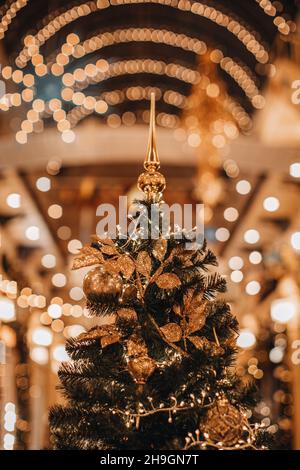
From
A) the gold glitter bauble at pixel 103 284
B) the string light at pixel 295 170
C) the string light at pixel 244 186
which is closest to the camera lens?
the gold glitter bauble at pixel 103 284

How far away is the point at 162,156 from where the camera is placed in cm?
830

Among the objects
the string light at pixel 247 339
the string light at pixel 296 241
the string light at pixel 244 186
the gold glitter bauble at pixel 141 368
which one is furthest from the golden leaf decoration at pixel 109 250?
the string light at pixel 244 186

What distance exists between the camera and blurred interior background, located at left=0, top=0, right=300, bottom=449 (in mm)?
6879

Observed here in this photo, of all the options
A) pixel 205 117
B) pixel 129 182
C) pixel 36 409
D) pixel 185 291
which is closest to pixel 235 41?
pixel 205 117

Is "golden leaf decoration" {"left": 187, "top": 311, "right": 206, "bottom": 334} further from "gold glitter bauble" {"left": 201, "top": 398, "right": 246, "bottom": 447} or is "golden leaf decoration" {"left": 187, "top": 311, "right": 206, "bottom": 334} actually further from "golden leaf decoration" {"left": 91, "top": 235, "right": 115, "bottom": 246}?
"golden leaf decoration" {"left": 91, "top": 235, "right": 115, "bottom": 246}

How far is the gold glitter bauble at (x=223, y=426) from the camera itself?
67.1 inches

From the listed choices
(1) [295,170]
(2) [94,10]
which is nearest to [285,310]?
(1) [295,170]

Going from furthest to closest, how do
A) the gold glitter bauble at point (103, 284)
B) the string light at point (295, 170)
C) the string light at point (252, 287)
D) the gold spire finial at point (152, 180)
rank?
the string light at point (252, 287) → the string light at point (295, 170) → the gold spire finial at point (152, 180) → the gold glitter bauble at point (103, 284)

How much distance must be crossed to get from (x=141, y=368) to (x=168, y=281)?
0.25 metres

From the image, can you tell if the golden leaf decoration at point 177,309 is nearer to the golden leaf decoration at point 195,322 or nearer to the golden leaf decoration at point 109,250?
the golden leaf decoration at point 195,322

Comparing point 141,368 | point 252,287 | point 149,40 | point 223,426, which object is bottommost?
point 223,426

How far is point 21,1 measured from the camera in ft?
15.1

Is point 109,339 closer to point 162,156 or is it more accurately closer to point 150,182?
point 150,182

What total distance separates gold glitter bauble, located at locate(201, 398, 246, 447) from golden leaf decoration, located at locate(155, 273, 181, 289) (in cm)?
35
